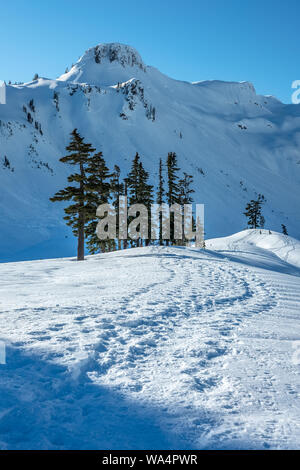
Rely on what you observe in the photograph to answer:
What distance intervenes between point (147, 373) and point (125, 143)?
10097 centimetres

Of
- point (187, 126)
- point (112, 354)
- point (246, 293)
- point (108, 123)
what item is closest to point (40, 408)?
point (112, 354)

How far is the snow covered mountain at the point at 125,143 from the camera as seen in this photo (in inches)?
2140

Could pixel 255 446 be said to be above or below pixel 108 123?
below

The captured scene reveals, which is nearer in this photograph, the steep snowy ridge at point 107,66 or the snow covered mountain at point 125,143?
the snow covered mountain at point 125,143

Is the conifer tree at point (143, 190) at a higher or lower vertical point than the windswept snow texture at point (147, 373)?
higher

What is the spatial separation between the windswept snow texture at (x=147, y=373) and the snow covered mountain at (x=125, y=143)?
120 ft

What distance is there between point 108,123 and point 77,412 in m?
111

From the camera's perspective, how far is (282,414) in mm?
2594

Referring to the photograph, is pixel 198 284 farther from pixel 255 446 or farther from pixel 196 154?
pixel 196 154

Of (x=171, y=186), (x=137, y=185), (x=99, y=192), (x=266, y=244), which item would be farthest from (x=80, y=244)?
(x=266, y=244)

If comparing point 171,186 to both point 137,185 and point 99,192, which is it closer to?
point 137,185

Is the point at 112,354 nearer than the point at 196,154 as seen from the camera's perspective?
Yes

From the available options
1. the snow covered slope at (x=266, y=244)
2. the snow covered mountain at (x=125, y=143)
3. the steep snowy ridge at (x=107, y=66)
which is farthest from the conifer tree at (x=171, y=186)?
the steep snowy ridge at (x=107, y=66)

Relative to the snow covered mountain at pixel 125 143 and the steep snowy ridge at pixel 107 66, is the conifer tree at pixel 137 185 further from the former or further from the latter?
the steep snowy ridge at pixel 107 66
